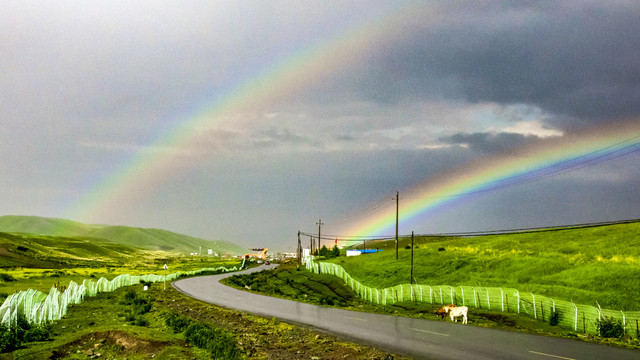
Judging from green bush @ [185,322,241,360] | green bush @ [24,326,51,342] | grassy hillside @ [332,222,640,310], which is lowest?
green bush @ [24,326,51,342]

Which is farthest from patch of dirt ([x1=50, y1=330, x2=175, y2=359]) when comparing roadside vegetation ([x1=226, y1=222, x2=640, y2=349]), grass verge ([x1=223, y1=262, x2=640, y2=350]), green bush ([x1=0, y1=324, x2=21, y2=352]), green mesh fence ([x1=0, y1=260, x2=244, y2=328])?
roadside vegetation ([x1=226, y1=222, x2=640, y2=349])

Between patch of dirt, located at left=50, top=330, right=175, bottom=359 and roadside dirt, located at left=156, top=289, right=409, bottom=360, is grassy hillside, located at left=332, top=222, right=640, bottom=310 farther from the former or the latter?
patch of dirt, located at left=50, top=330, right=175, bottom=359

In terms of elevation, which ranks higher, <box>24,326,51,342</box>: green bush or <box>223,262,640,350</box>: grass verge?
<box>24,326,51,342</box>: green bush

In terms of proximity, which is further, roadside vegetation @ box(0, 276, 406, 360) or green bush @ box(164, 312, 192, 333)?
green bush @ box(164, 312, 192, 333)

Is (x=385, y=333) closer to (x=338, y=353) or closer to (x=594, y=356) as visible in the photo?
(x=338, y=353)

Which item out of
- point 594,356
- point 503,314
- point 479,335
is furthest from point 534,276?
Result: point 594,356

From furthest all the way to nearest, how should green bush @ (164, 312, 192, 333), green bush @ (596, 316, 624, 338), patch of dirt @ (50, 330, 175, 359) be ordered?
green bush @ (596, 316, 624, 338)
green bush @ (164, 312, 192, 333)
patch of dirt @ (50, 330, 175, 359)

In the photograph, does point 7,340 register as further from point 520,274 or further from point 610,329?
point 520,274

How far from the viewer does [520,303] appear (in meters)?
47.1

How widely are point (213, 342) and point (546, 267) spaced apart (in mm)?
65947

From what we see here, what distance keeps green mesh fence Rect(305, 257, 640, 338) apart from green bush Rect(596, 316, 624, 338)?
1.00 meters

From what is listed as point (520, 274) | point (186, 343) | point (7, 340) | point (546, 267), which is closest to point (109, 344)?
point (186, 343)

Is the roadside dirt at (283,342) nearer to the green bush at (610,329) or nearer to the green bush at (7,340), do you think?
the green bush at (7,340)

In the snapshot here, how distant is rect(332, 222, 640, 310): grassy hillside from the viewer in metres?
60.2
